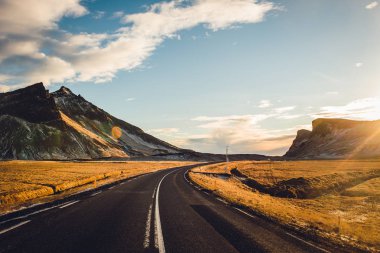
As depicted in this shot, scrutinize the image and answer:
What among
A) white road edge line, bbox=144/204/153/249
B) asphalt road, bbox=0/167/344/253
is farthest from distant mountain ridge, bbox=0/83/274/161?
white road edge line, bbox=144/204/153/249

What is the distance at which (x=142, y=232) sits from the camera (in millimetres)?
10906

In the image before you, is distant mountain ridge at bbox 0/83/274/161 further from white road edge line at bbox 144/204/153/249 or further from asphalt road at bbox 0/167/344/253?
white road edge line at bbox 144/204/153/249

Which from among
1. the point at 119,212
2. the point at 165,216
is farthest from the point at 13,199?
the point at 165,216

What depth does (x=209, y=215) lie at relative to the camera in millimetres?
14898

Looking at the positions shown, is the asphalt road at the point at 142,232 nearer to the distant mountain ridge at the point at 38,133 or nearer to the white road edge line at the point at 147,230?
the white road edge line at the point at 147,230

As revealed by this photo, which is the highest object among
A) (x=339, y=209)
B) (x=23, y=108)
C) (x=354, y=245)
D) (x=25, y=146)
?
(x=23, y=108)

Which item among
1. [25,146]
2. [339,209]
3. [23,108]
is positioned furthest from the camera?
[23,108]

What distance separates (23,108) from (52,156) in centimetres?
4305

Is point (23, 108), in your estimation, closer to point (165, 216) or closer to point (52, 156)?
point (52, 156)

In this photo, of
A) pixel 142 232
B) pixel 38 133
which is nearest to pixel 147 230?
pixel 142 232

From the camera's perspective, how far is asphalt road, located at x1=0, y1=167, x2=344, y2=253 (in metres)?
9.02

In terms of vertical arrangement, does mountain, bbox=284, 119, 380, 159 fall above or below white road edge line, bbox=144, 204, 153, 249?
above

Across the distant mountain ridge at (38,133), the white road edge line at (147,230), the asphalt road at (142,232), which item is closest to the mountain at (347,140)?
the distant mountain ridge at (38,133)

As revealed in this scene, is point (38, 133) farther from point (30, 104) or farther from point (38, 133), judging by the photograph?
point (30, 104)
